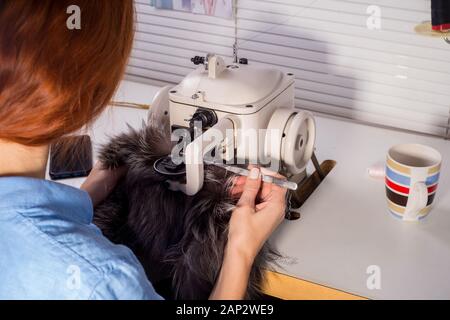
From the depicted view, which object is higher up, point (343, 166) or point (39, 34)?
point (39, 34)

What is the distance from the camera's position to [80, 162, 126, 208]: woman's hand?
1101 millimetres

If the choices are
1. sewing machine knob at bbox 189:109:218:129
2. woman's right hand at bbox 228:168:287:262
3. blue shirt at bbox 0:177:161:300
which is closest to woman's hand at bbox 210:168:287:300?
woman's right hand at bbox 228:168:287:262

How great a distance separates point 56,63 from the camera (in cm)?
64

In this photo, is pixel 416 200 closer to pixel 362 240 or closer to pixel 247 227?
pixel 362 240

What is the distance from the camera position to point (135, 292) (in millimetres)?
667

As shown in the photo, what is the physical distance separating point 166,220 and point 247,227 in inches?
6.3

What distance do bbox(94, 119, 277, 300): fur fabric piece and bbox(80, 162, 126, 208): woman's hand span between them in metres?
0.02

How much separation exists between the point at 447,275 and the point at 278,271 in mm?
289

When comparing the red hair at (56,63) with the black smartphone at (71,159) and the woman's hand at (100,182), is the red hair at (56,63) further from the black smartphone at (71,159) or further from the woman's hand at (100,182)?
the black smartphone at (71,159)

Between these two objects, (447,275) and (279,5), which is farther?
(279,5)
